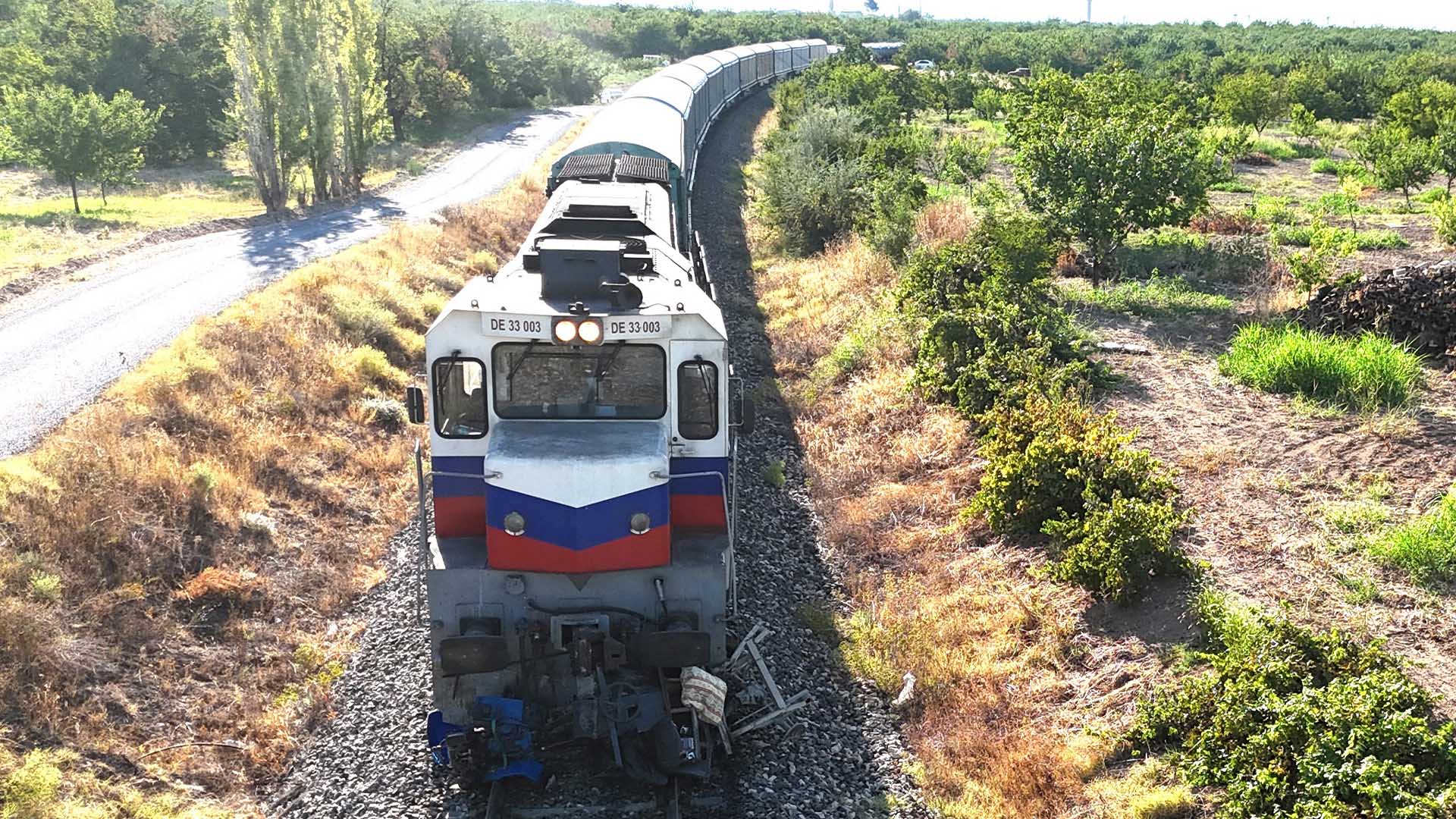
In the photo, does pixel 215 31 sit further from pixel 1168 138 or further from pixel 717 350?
pixel 717 350

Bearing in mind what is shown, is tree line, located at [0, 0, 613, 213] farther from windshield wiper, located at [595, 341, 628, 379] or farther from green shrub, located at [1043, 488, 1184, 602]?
green shrub, located at [1043, 488, 1184, 602]

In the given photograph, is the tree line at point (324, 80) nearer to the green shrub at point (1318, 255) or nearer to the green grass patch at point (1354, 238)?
the green grass patch at point (1354, 238)

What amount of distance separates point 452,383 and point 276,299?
1290 cm

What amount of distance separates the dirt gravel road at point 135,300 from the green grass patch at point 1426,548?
1545 centimetres

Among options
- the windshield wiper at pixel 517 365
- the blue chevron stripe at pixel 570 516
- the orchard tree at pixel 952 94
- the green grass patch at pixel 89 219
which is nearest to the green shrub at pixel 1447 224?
the blue chevron stripe at pixel 570 516

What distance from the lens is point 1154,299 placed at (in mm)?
17109

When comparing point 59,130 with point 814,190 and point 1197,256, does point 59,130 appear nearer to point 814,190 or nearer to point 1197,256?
point 814,190

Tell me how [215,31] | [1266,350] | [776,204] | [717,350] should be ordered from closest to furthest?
[717,350] < [1266,350] < [776,204] < [215,31]

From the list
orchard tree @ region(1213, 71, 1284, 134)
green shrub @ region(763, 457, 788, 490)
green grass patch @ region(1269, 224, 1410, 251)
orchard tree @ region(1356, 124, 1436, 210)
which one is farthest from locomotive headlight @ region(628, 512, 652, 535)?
orchard tree @ region(1213, 71, 1284, 134)

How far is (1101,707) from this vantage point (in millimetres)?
8492

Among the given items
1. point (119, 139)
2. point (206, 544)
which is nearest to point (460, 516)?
point (206, 544)

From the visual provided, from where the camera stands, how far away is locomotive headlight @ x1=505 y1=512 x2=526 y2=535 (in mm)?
7887

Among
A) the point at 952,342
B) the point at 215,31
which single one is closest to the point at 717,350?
the point at 952,342

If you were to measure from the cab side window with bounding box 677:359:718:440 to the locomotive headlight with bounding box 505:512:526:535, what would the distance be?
60.0 inches
